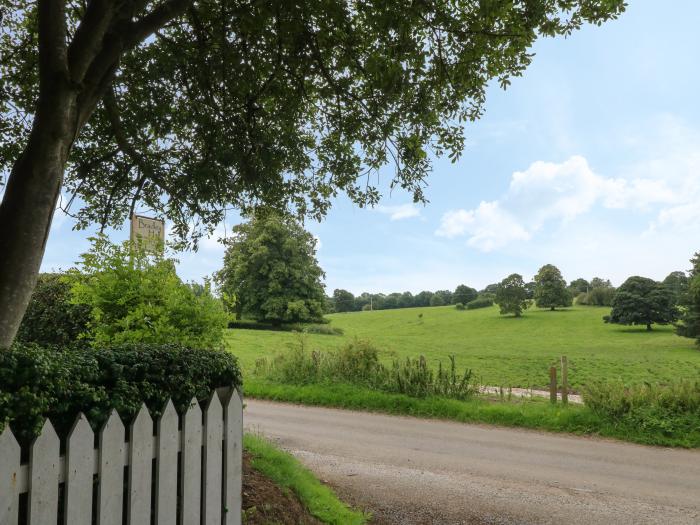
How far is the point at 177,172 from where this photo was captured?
7.43m

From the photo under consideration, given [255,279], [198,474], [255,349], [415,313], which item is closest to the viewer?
[198,474]

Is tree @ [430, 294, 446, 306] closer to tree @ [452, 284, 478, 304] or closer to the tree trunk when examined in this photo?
tree @ [452, 284, 478, 304]

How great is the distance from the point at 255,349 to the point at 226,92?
23.8 metres

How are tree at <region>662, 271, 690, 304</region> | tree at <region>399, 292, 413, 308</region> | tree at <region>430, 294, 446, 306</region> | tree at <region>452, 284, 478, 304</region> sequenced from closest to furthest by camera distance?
tree at <region>662, 271, 690, 304</region> < tree at <region>452, 284, 478, 304</region> < tree at <region>430, 294, 446, 306</region> < tree at <region>399, 292, 413, 308</region>

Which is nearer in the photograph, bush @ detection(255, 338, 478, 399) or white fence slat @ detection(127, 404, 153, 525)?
white fence slat @ detection(127, 404, 153, 525)

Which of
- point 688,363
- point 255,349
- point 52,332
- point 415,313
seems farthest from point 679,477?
point 415,313

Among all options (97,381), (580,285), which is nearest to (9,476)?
(97,381)

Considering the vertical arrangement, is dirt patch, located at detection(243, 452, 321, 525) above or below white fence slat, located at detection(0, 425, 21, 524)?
below

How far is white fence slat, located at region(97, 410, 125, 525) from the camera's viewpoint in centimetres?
309

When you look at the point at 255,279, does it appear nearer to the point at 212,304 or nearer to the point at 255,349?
→ the point at 255,349

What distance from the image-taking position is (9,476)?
2.66 metres

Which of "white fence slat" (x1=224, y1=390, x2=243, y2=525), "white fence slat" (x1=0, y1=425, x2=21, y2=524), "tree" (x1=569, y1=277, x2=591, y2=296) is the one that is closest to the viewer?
"white fence slat" (x1=0, y1=425, x2=21, y2=524)

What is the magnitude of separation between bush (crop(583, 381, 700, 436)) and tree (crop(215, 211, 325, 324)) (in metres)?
37.3

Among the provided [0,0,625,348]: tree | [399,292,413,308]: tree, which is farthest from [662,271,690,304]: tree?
[0,0,625,348]: tree
